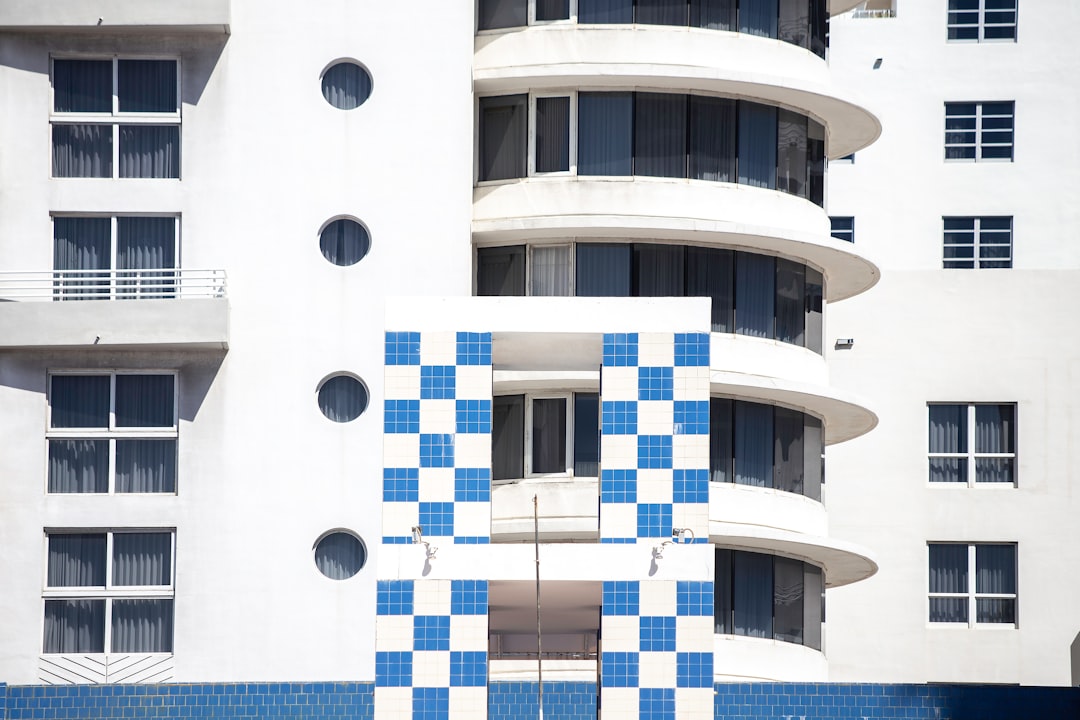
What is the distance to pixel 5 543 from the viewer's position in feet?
127

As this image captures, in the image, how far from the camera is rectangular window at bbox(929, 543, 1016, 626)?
49594 mm

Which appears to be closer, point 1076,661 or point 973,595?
point 1076,661

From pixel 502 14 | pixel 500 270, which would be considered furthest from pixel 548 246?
pixel 502 14

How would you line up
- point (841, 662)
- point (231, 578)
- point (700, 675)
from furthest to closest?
point (841, 662), point (231, 578), point (700, 675)

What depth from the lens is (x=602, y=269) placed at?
39531 mm

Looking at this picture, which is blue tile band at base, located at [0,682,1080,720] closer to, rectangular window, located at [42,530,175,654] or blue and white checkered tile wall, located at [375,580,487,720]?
blue and white checkered tile wall, located at [375,580,487,720]

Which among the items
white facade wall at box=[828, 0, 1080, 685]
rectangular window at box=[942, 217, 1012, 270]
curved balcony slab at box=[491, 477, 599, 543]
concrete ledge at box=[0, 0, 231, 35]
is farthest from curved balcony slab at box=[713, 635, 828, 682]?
Answer: rectangular window at box=[942, 217, 1012, 270]

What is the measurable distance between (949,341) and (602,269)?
1375cm

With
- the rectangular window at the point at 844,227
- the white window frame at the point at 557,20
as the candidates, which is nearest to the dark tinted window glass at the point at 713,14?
the white window frame at the point at 557,20

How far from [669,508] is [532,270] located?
10.4 metres

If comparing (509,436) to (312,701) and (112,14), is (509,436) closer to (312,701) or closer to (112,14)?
(312,701)

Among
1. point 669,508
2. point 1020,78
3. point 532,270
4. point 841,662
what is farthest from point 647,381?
point 1020,78

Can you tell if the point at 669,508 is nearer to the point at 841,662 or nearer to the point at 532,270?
the point at 532,270

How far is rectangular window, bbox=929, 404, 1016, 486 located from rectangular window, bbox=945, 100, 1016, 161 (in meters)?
6.19
